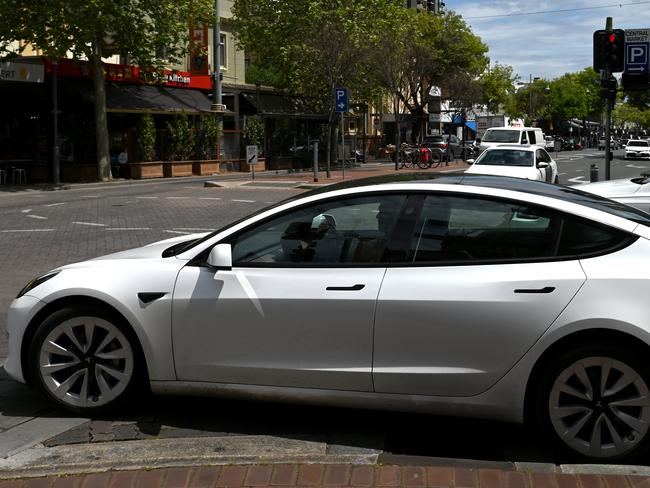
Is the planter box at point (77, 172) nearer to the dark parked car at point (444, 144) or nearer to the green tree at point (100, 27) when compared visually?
the green tree at point (100, 27)

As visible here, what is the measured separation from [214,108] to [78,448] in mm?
34478

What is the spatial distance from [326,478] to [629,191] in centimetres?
711

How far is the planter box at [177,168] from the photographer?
112 feet

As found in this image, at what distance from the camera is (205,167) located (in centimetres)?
3647

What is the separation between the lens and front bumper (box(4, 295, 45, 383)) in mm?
4719

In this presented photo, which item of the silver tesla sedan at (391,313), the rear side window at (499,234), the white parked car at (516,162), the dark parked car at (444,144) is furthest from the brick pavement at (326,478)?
the dark parked car at (444,144)

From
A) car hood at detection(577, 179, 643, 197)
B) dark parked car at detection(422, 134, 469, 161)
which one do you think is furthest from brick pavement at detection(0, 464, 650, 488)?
dark parked car at detection(422, 134, 469, 161)

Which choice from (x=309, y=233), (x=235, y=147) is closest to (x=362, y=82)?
(x=235, y=147)

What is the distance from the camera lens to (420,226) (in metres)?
4.38

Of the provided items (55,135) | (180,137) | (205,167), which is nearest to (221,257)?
(55,135)

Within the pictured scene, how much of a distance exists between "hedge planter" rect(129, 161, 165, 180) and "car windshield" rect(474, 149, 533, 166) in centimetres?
1713

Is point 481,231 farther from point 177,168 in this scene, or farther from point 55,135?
point 177,168

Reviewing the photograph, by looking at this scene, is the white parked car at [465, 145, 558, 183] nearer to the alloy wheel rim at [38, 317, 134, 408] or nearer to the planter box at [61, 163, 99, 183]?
the alloy wheel rim at [38, 317, 134, 408]

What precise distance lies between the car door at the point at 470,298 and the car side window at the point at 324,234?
21 centimetres
